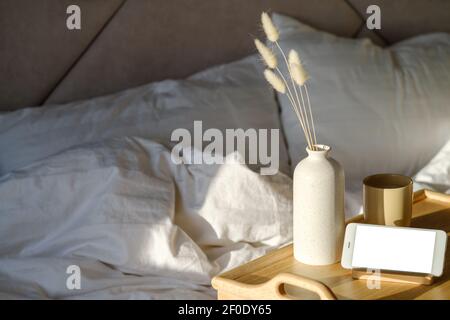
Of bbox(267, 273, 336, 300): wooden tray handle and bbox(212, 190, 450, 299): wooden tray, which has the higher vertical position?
bbox(267, 273, 336, 300): wooden tray handle

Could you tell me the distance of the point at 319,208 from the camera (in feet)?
4.37

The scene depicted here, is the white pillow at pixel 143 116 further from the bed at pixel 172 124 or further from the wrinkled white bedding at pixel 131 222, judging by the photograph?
the wrinkled white bedding at pixel 131 222

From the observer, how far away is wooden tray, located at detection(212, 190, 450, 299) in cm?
125

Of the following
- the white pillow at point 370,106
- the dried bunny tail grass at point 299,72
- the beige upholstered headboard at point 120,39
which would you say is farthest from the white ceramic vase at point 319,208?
the beige upholstered headboard at point 120,39

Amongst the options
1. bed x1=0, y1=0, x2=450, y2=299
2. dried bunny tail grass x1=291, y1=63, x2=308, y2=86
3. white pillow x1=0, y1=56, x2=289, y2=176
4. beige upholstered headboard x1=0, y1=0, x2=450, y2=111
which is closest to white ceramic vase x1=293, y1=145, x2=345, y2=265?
dried bunny tail grass x1=291, y1=63, x2=308, y2=86

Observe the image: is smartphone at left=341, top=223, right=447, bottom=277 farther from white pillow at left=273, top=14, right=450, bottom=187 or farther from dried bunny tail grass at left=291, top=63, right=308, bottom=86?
white pillow at left=273, top=14, right=450, bottom=187

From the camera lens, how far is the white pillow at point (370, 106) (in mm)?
2160

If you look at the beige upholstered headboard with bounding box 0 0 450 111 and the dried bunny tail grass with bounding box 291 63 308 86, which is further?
the beige upholstered headboard with bounding box 0 0 450 111

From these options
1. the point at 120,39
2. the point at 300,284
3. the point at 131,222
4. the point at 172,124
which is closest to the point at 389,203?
the point at 300,284

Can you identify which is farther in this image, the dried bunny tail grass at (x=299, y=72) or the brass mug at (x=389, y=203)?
the brass mug at (x=389, y=203)

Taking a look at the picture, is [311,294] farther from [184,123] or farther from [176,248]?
[184,123]

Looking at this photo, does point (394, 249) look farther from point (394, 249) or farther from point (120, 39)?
point (120, 39)

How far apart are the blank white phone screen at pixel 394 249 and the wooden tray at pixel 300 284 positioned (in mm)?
35

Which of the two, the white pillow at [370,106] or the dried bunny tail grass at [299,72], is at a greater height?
the dried bunny tail grass at [299,72]
